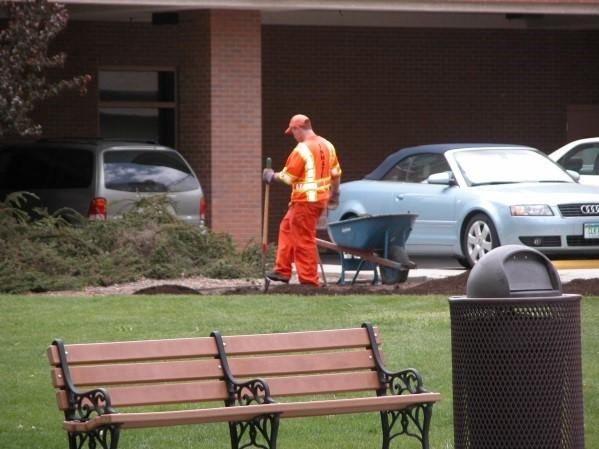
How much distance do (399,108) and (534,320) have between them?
65.5ft

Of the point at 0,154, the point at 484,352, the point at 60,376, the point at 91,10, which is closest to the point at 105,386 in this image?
the point at 60,376

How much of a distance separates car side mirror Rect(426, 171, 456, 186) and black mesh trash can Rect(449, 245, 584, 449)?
11571mm

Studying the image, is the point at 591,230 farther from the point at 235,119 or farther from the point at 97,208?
the point at 97,208

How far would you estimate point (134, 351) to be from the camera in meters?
7.10

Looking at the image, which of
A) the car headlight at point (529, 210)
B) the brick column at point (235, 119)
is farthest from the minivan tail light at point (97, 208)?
the car headlight at point (529, 210)

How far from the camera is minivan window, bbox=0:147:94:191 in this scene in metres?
18.0

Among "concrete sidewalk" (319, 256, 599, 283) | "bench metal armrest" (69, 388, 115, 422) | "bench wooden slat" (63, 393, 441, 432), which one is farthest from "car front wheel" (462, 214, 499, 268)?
"bench metal armrest" (69, 388, 115, 422)

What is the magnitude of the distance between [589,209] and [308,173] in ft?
13.0

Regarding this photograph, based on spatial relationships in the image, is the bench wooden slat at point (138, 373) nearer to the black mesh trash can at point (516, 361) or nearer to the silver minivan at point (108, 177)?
the black mesh trash can at point (516, 361)

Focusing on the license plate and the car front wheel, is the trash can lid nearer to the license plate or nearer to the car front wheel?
the car front wheel

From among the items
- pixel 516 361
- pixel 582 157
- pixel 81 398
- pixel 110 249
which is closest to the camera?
pixel 516 361

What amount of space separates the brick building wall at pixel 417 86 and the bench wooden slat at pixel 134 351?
18.1 meters

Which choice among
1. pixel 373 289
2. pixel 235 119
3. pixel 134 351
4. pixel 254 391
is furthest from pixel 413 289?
pixel 134 351

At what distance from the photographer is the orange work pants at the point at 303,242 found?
14.9 metres
